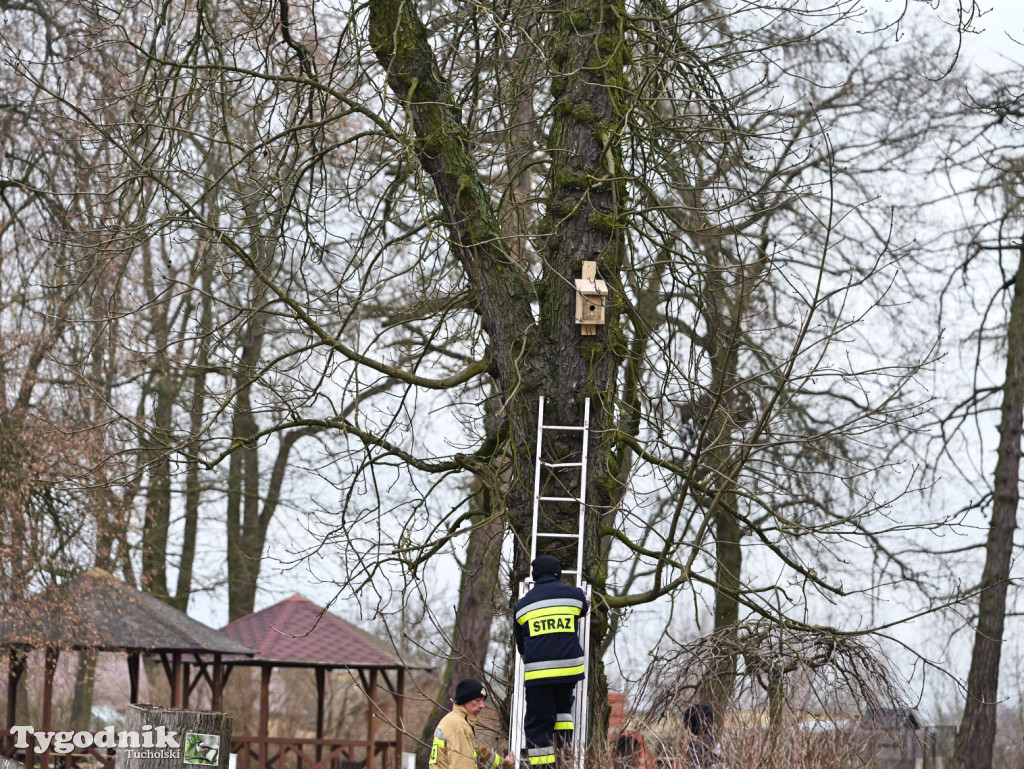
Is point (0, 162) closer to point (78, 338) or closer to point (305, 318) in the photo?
point (78, 338)

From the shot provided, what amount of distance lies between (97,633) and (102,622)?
6.04ft

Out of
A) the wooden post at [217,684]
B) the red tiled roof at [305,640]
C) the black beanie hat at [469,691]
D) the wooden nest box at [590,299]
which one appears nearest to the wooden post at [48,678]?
the wooden post at [217,684]

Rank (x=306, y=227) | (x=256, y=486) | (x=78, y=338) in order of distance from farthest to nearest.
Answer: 1. (x=256, y=486)
2. (x=78, y=338)
3. (x=306, y=227)

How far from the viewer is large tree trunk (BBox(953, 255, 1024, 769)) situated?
16250mm

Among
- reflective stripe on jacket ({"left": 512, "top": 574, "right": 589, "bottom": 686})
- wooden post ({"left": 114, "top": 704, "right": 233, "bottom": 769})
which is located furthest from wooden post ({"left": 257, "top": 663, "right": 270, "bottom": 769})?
wooden post ({"left": 114, "top": 704, "right": 233, "bottom": 769})

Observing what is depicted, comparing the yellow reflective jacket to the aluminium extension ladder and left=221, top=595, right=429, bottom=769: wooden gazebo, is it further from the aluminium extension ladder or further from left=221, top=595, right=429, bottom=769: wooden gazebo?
left=221, top=595, right=429, bottom=769: wooden gazebo

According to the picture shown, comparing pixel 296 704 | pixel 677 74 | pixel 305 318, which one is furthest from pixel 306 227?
pixel 296 704

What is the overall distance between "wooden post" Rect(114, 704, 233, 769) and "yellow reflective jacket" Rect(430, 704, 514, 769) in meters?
2.11

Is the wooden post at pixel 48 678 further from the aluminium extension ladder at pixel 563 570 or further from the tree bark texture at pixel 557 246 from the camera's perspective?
the aluminium extension ladder at pixel 563 570

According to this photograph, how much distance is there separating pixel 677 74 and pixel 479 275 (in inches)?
104

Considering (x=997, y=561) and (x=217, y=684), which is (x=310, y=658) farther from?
(x=997, y=561)

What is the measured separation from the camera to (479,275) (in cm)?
908

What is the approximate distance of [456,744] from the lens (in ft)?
25.8

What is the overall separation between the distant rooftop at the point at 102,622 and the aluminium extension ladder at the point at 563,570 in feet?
24.9
